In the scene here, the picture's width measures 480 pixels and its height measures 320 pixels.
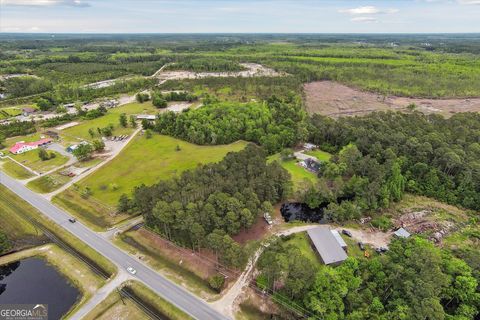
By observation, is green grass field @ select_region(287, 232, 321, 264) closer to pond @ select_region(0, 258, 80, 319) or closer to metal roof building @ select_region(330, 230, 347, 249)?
metal roof building @ select_region(330, 230, 347, 249)

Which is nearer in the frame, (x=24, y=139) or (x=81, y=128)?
(x=24, y=139)

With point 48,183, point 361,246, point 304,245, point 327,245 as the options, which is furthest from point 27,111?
point 361,246

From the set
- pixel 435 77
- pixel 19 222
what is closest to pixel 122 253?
pixel 19 222

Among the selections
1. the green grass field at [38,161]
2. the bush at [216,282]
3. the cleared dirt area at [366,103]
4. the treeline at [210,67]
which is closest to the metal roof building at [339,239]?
the bush at [216,282]

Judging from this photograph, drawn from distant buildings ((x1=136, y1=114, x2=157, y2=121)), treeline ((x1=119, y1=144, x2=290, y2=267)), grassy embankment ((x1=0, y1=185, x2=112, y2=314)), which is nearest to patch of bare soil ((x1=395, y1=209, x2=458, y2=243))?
treeline ((x1=119, y1=144, x2=290, y2=267))

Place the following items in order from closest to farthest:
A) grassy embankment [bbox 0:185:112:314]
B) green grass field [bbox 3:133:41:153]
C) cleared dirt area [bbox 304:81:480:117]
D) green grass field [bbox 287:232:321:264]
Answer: grassy embankment [bbox 0:185:112:314]
green grass field [bbox 287:232:321:264]
green grass field [bbox 3:133:41:153]
cleared dirt area [bbox 304:81:480:117]

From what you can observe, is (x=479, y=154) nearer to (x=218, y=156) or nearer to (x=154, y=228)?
(x=218, y=156)
